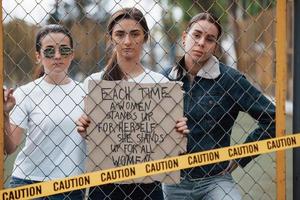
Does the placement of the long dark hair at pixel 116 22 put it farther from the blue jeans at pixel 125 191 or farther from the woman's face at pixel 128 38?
the blue jeans at pixel 125 191

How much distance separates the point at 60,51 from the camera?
117 inches

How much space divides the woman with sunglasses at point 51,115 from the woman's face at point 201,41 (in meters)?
0.56

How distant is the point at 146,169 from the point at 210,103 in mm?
515

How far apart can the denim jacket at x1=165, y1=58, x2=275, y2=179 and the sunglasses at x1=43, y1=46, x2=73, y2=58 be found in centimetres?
49

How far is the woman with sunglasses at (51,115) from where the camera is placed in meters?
3.01

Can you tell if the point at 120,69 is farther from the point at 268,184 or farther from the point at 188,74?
the point at 268,184

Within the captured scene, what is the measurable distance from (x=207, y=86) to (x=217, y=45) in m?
0.21

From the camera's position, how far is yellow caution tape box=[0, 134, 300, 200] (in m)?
2.72

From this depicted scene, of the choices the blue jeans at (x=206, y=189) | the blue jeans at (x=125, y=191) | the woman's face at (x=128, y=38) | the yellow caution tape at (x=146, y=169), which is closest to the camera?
the yellow caution tape at (x=146, y=169)

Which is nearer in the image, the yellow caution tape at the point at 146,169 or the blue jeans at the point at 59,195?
the yellow caution tape at the point at 146,169

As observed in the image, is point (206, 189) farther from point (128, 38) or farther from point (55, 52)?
point (55, 52)

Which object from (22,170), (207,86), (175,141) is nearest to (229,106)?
(207,86)

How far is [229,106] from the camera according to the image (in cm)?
313

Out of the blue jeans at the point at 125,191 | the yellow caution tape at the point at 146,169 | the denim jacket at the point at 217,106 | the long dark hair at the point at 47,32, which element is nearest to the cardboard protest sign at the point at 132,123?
the yellow caution tape at the point at 146,169
